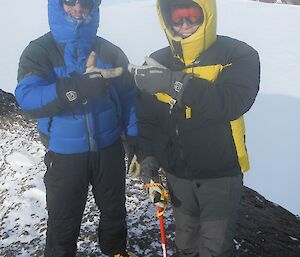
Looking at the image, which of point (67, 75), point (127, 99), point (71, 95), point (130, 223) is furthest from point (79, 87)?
point (130, 223)

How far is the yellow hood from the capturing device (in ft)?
10.6

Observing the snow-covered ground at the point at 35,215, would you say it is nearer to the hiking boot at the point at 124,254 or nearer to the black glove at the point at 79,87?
the hiking boot at the point at 124,254

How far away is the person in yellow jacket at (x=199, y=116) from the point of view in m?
3.14

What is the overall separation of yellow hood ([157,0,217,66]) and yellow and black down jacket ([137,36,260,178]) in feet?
0.19

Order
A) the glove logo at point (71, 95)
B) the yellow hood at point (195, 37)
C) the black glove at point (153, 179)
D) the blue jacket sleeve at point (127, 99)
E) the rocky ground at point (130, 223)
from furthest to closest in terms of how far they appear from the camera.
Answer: the rocky ground at point (130, 223)
the blue jacket sleeve at point (127, 99)
the black glove at point (153, 179)
the glove logo at point (71, 95)
the yellow hood at point (195, 37)

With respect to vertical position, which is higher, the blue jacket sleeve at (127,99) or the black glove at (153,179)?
the blue jacket sleeve at (127,99)

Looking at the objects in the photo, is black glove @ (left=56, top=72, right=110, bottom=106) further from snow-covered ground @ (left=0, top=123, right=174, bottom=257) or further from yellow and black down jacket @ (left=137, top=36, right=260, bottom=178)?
snow-covered ground @ (left=0, top=123, right=174, bottom=257)

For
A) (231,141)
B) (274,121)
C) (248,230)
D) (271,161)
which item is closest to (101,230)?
(231,141)

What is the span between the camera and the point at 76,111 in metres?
3.63

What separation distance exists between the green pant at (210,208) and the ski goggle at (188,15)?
4.43ft

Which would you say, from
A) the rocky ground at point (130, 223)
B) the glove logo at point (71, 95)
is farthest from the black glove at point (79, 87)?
the rocky ground at point (130, 223)

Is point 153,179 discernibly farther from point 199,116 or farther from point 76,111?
point 76,111

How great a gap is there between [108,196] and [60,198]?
476 millimetres

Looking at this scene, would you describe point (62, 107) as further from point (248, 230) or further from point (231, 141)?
point (248, 230)
